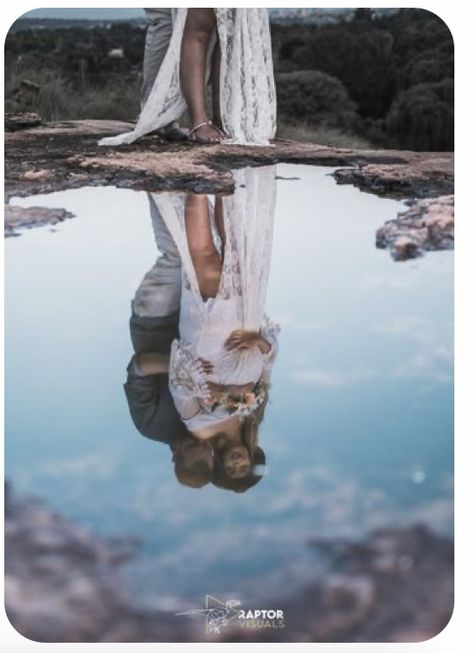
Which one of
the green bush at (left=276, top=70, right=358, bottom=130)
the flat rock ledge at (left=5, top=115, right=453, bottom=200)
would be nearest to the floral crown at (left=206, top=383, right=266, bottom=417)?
the flat rock ledge at (left=5, top=115, right=453, bottom=200)

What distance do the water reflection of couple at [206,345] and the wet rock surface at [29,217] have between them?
0.16m

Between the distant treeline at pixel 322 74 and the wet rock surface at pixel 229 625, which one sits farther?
the distant treeline at pixel 322 74

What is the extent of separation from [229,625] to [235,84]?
0.90 m

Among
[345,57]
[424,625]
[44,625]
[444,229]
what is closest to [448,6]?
[345,57]

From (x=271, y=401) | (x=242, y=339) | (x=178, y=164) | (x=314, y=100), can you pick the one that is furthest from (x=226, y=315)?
(x=314, y=100)

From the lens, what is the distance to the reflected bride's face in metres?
1.71

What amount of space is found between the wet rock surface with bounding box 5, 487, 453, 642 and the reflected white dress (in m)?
0.26

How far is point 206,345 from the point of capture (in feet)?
5.87

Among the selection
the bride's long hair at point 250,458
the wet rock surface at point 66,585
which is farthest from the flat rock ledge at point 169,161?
the wet rock surface at point 66,585

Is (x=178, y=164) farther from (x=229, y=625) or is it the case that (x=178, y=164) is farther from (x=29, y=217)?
(x=229, y=625)

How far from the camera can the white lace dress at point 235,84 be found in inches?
73.5

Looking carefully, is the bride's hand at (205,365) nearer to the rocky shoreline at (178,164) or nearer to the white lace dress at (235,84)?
the rocky shoreline at (178,164)

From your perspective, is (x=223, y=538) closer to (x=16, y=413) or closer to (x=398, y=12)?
(x=16, y=413)

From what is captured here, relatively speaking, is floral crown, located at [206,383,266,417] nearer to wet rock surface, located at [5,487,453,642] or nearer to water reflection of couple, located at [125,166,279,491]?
water reflection of couple, located at [125,166,279,491]
